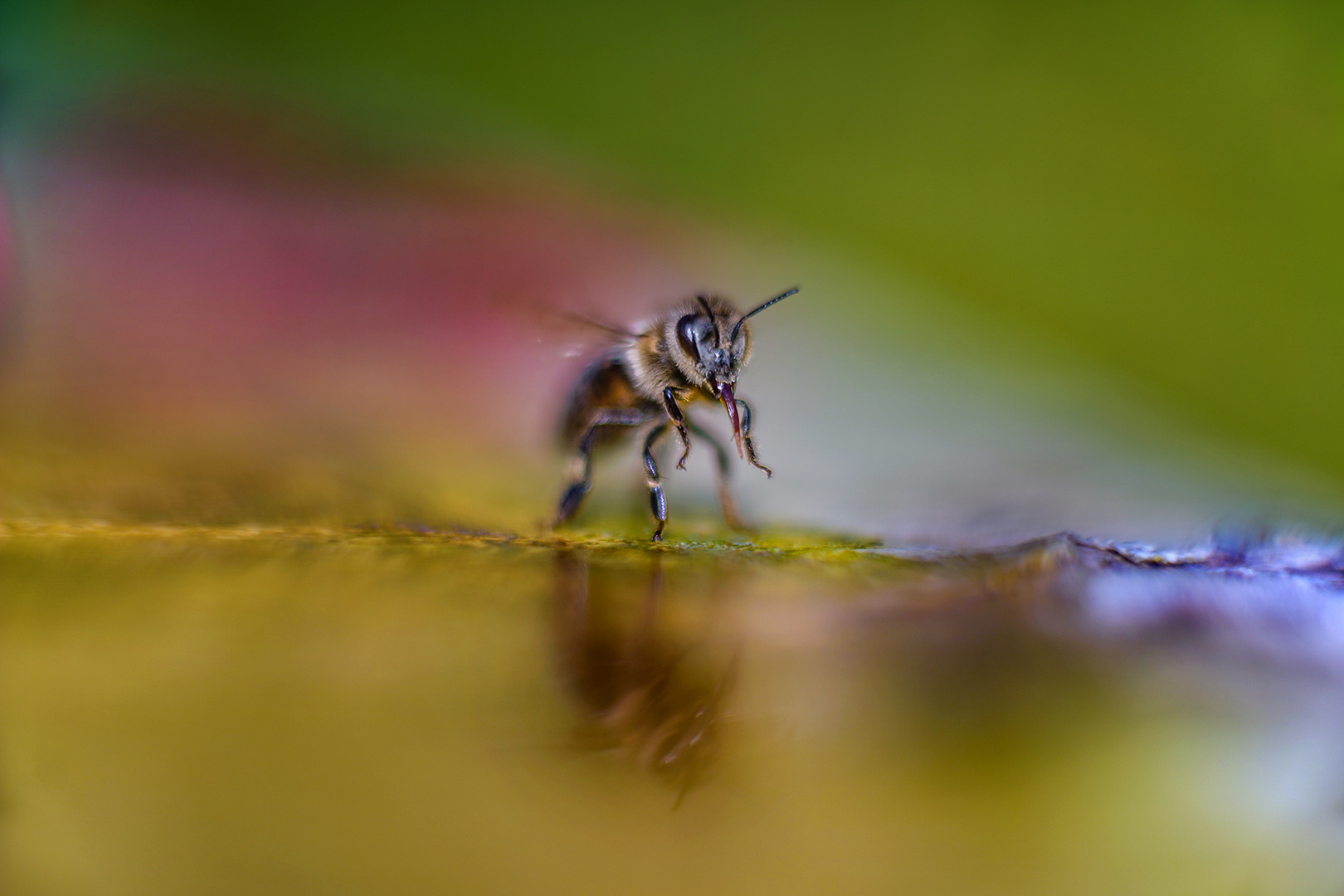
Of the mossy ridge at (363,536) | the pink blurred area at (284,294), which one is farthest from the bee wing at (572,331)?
the mossy ridge at (363,536)

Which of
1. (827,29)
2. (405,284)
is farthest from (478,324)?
(827,29)

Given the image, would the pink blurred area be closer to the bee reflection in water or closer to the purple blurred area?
the purple blurred area

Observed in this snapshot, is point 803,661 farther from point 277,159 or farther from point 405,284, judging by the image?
point 277,159

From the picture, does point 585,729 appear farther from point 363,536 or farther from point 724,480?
point 724,480

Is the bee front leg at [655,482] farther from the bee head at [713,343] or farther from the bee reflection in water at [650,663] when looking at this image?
the bee reflection in water at [650,663]

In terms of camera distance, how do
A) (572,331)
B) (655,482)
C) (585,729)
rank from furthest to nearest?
(572,331) → (655,482) → (585,729)

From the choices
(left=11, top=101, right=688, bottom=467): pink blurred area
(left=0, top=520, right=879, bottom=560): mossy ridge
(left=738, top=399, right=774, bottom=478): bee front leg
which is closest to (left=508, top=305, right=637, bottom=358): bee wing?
(left=11, top=101, right=688, bottom=467): pink blurred area

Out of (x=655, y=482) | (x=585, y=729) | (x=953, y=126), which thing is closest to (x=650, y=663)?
(x=585, y=729)

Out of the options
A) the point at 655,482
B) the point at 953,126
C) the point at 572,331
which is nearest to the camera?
the point at 655,482
